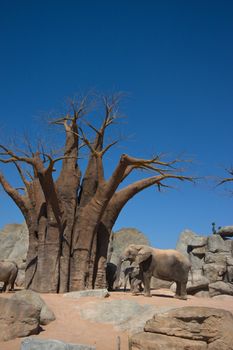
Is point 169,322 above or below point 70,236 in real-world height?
below

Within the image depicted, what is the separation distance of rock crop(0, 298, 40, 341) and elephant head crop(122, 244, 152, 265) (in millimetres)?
3926

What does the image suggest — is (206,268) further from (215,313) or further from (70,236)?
(215,313)

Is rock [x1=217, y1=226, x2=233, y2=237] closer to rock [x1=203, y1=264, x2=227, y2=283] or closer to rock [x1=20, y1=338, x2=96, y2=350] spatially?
rock [x1=203, y1=264, x2=227, y2=283]

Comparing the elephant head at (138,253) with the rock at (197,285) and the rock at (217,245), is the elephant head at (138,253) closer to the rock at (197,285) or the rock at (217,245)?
the rock at (197,285)

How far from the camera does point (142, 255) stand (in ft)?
30.4

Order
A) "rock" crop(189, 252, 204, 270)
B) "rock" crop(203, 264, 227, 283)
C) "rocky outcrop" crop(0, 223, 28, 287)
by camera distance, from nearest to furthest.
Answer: "rock" crop(203, 264, 227, 283)
"rock" crop(189, 252, 204, 270)
"rocky outcrop" crop(0, 223, 28, 287)

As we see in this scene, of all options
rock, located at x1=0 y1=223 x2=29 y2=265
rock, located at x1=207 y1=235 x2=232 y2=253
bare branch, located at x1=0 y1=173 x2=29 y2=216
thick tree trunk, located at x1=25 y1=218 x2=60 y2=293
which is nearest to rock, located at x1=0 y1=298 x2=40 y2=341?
thick tree trunk, located at x1=25 y1=218 x2=60 y2=293

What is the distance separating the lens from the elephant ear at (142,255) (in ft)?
30.4

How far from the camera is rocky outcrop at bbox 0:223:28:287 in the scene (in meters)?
21.9

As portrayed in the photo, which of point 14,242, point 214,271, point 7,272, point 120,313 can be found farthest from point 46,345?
point 14,242

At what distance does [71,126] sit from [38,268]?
488 cm

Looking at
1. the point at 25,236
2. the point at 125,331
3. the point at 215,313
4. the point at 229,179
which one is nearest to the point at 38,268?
the point at 125,331

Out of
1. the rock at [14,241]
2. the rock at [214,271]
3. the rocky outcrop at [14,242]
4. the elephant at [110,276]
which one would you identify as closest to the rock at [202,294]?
the elephant at [110,276]

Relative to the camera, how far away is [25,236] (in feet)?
75.1
